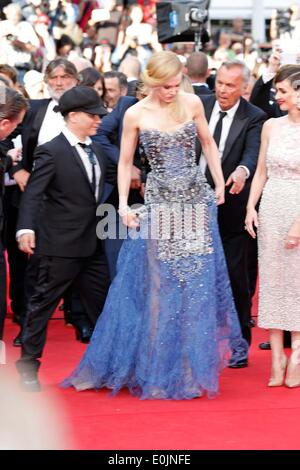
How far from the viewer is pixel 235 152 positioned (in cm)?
611

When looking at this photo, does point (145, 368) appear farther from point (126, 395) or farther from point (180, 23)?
point (180, 23)

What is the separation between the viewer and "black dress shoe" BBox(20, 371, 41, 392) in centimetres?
539

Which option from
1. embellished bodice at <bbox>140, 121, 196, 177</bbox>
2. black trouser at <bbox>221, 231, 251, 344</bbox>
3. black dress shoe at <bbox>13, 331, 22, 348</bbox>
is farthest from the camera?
black dress shoe at <bbox>13, 331, 22, 348</bbox>

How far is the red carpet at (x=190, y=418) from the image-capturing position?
177 inches

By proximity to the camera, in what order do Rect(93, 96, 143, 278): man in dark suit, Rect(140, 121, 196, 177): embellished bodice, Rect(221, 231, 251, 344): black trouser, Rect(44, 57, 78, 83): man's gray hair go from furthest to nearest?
Rect(44, 57, 78, 83): man's gray hair < Rect(93, 96, 143, 278): man in dark suit < Rect(221, 231, 251, 344): black trouser < Rect(140, 121, 196, 177): embellished bodice

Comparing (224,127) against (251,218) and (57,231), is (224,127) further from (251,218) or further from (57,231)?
(57,231)

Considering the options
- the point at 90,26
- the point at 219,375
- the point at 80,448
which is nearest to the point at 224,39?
the point at 90,26

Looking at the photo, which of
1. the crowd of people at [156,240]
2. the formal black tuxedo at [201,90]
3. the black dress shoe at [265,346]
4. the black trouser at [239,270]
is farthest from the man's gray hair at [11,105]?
the formal black tuxedo at [201,90]

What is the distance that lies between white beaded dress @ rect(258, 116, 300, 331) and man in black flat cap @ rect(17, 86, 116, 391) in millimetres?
912

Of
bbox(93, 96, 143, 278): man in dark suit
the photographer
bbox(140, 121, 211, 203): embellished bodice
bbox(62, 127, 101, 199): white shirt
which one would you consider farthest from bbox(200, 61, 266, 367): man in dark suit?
the photographer

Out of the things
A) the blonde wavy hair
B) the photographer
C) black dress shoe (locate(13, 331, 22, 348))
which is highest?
the blonde wavy hair

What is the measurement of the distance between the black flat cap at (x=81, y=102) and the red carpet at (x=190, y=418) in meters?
1.47

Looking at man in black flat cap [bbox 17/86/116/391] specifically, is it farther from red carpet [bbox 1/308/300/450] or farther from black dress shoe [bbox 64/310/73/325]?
black dress shoe [bbox 64/310/73/325]

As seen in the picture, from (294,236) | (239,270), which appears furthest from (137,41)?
(294,236)
